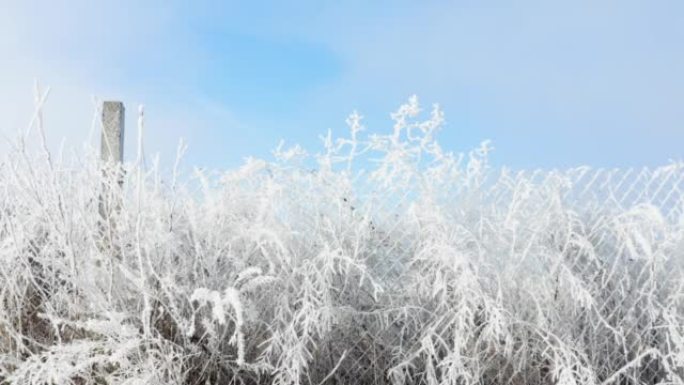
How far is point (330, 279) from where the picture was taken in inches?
146

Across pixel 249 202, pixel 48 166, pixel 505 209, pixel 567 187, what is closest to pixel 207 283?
pixel 249 202

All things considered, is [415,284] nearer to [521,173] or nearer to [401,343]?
[401,343]

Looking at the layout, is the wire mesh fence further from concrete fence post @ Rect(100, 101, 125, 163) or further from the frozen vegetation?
concrete fence post @ Rect(100, 101, 125, 163)

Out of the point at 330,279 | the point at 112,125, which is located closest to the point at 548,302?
the point at 330,279

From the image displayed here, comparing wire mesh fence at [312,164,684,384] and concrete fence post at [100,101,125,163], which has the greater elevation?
concrete fence post at [100,101,125,163]

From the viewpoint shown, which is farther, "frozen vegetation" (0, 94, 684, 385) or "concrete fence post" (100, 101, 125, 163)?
"concrete fence post" (100, 101, 125, 163)

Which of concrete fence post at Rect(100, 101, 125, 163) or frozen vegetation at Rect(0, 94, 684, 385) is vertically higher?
concrete fence post at Rect(100, 101, 125, 163)

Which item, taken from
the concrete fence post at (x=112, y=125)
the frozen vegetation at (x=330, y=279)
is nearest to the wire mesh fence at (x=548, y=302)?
the frozen vegetation at (x=330, y=279)

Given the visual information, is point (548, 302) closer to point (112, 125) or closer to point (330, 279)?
point (330, 279)

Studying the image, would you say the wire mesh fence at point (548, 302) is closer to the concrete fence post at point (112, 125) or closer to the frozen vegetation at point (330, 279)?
the frozen vegetation at point (330, 279)

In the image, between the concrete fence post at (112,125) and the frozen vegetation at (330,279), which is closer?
the frozen vegetation at (330,279)

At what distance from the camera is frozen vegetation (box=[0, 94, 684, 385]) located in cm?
350

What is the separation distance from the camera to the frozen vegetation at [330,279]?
11.5 feet

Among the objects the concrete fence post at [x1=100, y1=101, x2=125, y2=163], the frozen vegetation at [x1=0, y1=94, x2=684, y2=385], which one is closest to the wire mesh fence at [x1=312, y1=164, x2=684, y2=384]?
the frozen vegetation at [x1=0, y1=94, x2=684, y2=385]
